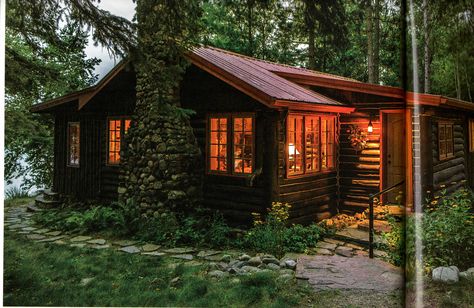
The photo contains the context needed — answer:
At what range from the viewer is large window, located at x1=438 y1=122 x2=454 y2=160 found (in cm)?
706

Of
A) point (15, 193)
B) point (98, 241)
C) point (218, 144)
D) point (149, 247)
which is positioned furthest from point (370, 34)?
point (15, 193)

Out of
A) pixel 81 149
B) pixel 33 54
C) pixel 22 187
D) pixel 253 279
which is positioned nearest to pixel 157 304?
pixel 253 279

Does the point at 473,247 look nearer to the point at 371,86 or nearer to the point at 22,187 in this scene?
the point at 371,86

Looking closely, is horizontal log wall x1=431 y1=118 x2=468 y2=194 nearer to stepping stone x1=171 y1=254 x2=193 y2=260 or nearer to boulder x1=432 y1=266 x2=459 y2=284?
boulder x1=432 y1=266 x2=459 y2=284

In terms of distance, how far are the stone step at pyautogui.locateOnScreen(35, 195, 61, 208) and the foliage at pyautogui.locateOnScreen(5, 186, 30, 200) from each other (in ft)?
0.81

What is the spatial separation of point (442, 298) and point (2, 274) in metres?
3.81

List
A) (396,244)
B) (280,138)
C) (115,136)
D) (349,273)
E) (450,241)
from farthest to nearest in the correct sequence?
(115,136) → (280,138) → (396,244) → (349,273) → (450,241)

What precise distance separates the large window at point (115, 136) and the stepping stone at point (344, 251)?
396cm

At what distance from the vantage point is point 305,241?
529cm

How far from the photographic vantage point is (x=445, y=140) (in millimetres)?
7289

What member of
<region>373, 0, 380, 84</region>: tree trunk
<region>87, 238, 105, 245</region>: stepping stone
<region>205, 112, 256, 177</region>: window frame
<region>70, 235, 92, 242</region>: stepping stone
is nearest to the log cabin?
<region>205, 112, 256, 177</region>: window frame

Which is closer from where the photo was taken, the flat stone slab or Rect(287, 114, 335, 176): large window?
the flat stone slab

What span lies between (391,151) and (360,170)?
1.97 feet

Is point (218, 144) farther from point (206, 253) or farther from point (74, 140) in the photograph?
point (74, 140)
